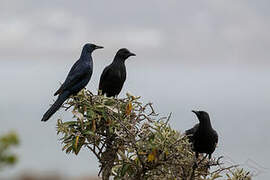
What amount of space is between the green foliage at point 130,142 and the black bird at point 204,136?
95mm

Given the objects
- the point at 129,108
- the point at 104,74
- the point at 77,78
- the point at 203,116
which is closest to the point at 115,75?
the point at 104,74

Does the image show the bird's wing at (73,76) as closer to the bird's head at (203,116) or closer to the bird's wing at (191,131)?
the bird's wing at (191,131)

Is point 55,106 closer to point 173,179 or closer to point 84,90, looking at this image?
point 84,90

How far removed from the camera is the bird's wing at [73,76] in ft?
20.9

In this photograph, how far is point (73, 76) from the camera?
21.7 ft

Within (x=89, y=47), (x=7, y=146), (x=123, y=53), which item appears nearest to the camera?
(x=89, y=47)

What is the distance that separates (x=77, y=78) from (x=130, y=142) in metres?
1.80

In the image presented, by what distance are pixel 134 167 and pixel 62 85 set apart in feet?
6.01

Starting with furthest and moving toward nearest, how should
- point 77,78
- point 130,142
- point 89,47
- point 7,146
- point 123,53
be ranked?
point 7,146, point 123,53, point 89,47, point 77,78, point 130,142

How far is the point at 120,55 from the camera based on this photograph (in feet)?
23.9

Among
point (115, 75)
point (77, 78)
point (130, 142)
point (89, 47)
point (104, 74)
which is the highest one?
point (89, 47)

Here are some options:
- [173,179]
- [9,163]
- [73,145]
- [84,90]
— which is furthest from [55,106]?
[9,163]

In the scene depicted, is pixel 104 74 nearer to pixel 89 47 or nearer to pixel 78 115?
pixel 89 47

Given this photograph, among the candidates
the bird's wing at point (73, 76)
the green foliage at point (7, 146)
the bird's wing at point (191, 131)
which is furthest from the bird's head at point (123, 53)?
the green foliage at point (7, 146)
